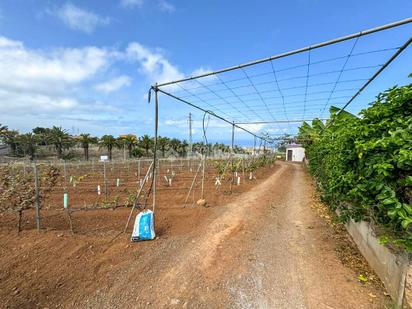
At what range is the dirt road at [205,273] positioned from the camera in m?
3.10

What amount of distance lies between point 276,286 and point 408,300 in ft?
4.87

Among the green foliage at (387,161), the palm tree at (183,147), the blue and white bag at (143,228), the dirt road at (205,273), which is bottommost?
the dirt road at (205,273)

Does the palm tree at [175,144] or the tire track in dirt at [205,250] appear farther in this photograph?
the palm tree at [175,144]

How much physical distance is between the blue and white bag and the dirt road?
0.58 ft

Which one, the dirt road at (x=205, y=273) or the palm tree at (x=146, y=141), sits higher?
the palm tree at (x=146, y=141)

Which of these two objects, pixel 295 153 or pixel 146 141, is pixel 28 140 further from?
pixel 295 153

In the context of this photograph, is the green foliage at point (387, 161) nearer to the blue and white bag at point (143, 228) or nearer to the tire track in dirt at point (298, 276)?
the tire track in dirt at point (298, 276)

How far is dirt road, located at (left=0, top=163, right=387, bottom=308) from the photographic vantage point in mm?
3096

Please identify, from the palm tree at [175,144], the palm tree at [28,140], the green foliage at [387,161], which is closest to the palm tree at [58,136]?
the palm tree at [28,140]

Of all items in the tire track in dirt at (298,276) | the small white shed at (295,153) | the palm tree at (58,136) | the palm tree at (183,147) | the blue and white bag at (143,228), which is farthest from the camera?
the small white shed at (295,153)

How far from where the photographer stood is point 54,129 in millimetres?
33500

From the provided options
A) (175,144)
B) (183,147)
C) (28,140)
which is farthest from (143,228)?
(183,147)

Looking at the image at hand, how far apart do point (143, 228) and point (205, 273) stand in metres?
1.80

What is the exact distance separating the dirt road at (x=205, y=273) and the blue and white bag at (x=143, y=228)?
178 millimetres
